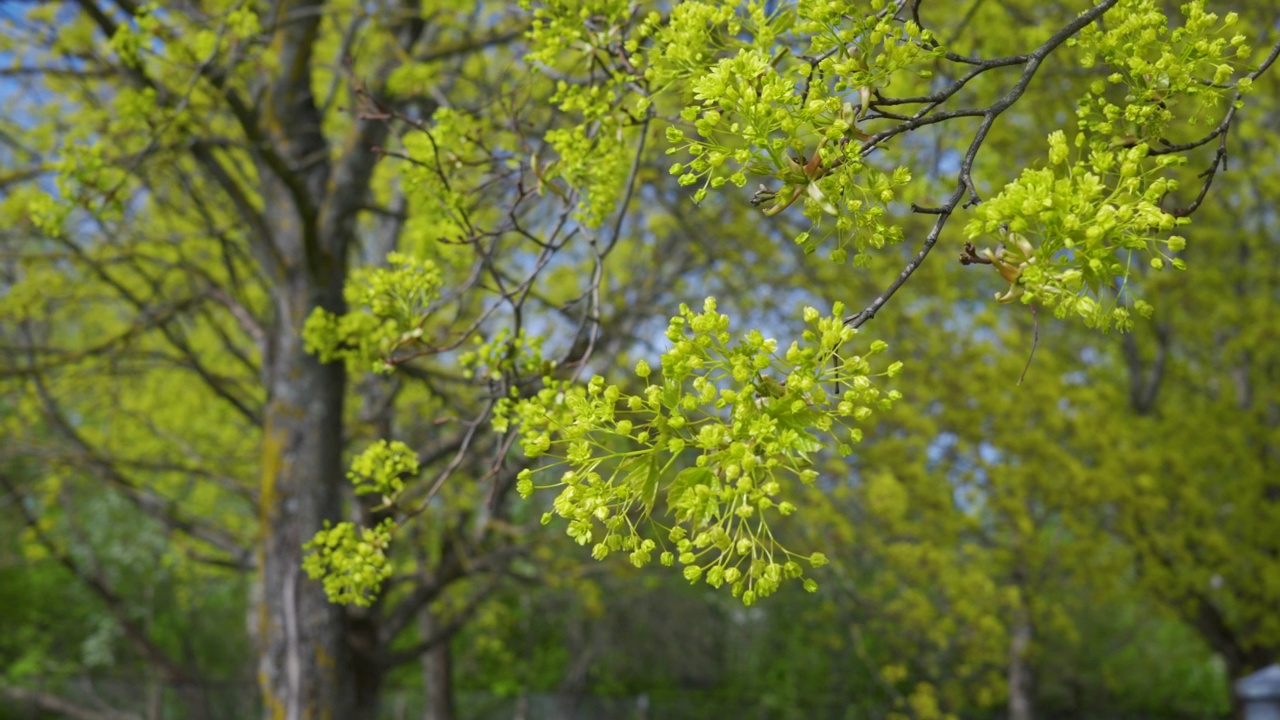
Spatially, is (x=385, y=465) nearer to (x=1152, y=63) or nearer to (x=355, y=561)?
(x=355, y=561)

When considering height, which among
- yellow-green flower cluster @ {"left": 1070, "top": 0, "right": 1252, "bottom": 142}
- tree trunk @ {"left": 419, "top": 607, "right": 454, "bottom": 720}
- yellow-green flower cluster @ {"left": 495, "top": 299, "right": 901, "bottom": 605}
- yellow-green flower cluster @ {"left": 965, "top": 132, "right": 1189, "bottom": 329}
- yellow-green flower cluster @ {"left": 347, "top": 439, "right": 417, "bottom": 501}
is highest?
tree trunk @ {"left": 419, "top": 607, "right": 454, "bottom": 720}

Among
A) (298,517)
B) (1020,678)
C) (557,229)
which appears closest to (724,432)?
(557,229)

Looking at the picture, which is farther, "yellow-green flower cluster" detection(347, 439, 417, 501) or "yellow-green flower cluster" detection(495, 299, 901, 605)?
"yellow-green flower cluster" detection(347, 439, 417, 501)

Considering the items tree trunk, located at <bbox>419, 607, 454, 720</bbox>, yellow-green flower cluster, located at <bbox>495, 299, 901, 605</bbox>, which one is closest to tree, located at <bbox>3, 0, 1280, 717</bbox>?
yellow-green flower cluster, located at <bbox>495, 299, 901, 605</bbox>

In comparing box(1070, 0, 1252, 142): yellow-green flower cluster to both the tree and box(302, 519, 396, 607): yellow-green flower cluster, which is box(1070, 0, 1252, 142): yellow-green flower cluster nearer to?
the tree

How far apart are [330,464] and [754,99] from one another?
4044mm

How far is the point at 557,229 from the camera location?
8.08ft

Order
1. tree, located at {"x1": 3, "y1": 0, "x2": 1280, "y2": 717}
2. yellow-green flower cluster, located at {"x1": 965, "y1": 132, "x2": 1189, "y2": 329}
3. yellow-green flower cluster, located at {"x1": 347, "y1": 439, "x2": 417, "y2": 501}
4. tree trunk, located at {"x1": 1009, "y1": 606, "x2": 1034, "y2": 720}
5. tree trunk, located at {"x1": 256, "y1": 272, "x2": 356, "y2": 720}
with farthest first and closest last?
tree trunk, located at {"x1": 1009, "y1": 606, "x2": 1034, "y2": 720} → tree trunk, located at {"x1": 256, "y1": 272, "x2": 356, "y2": 720} → yellow-green flower cluster, located at {"x1": 347, "y1": 439, "x2": 417, "y2": 501} → tree, located at {"x1": 3, "y1": 0, "x2": 1280, "y2": 717} → yellow-green flower cluster, located at {"x1": 965, "y1": 132, "x2": 1189, "y2": 329}

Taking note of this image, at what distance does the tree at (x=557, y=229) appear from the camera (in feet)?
5.07

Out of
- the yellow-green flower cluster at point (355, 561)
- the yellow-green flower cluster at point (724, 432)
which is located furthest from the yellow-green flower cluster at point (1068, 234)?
the yellow-green flower cluster at point (355, 561)

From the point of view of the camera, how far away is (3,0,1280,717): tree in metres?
1.55

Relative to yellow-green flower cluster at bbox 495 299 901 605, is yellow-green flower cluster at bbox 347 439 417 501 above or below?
above

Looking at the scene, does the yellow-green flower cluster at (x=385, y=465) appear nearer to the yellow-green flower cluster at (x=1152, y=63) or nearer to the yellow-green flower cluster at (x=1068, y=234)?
the yellow-green flower cluster at (x=1068, y=234)

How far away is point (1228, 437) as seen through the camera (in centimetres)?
1016
